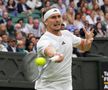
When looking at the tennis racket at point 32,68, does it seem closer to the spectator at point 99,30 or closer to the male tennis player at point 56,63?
the male tennis player at point 56,63

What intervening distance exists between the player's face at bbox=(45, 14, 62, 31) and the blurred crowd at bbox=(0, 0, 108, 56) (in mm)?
6212

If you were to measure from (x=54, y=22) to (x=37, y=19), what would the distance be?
9491 millimetres

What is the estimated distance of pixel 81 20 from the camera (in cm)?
1617

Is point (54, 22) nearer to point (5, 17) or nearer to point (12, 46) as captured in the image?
point (12, 46)

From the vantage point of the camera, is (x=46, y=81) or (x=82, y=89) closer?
(x=46, y=81)

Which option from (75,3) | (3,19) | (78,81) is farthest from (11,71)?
(75,3)

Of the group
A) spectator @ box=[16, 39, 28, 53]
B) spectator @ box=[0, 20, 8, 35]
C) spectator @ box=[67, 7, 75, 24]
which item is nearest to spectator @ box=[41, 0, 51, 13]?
spectator @ box=[67, 7, 75, 24]

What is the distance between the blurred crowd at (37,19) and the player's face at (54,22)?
621 centimetres

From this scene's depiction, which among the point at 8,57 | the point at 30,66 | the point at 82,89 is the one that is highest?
the point at 30,66

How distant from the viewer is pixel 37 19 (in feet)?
51.7

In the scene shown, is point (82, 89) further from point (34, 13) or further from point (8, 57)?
point (34, 13)

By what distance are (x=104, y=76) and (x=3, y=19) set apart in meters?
4.64

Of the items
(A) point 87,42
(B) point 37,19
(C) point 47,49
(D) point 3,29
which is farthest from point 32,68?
(B) point 37,19

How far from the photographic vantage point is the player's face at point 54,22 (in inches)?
248
